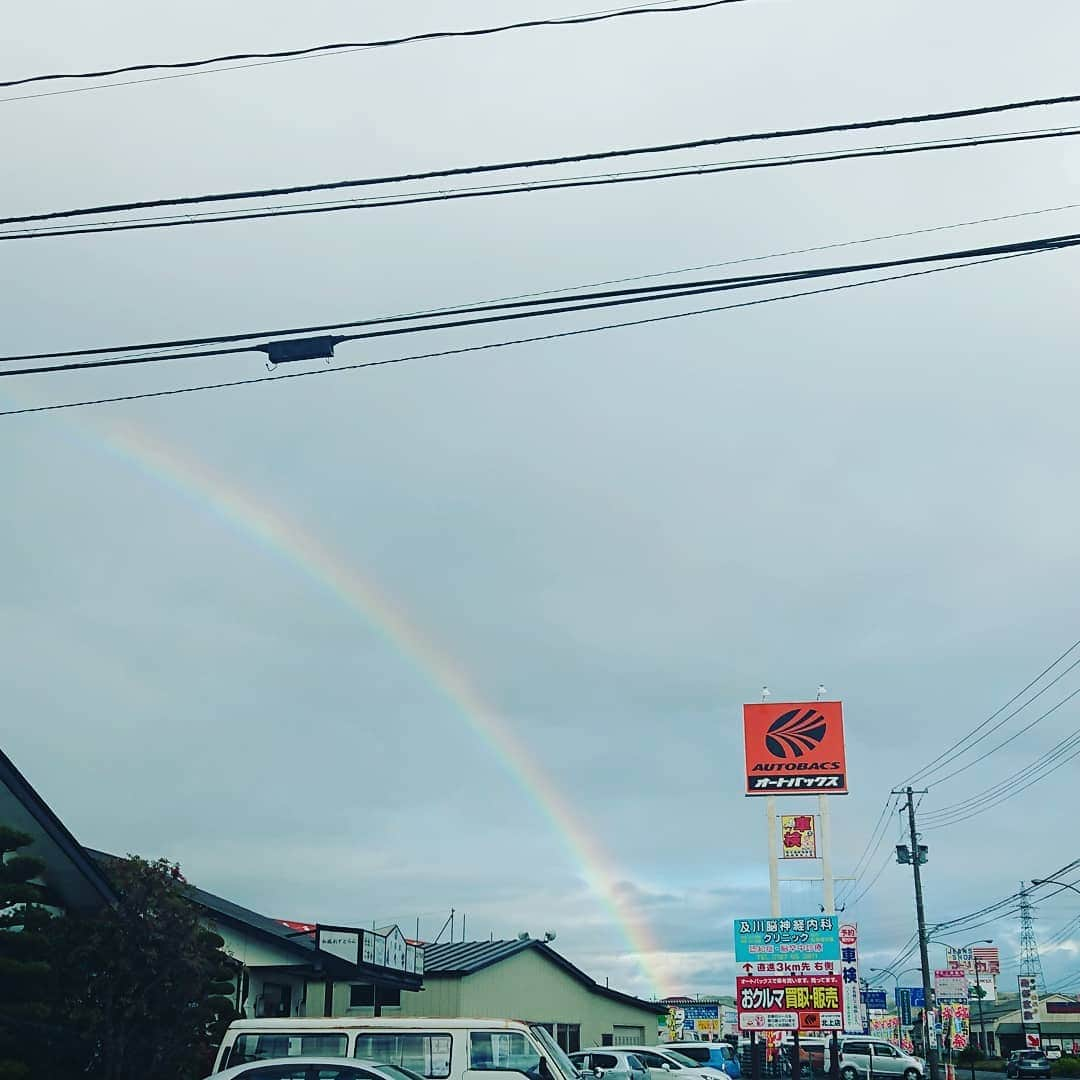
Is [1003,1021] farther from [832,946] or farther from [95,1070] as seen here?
[95,1070]

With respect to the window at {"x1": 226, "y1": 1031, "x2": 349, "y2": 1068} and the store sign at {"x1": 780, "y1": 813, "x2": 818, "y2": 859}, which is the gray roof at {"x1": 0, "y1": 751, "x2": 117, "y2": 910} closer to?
the window at {"x1": 226, "y1": 1031, "x2": 349, "y2": 1068}

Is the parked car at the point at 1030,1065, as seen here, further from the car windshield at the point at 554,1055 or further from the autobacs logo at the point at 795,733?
the car windshield at the point at 554,1055

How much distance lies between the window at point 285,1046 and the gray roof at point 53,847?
15.0ft

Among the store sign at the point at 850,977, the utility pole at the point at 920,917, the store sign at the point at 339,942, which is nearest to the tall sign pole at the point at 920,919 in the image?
the utility pole at the point at 920,917

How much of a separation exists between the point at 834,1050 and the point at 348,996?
15.0 metres

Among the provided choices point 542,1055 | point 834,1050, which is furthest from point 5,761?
point 834,1050

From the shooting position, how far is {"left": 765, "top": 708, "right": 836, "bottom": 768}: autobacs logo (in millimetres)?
45250

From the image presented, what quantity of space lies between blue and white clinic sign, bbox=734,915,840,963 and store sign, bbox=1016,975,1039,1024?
75.2 meters

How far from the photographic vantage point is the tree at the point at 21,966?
53.0 ft

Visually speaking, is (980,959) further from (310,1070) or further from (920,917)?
(310,1070)

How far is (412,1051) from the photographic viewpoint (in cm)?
1512

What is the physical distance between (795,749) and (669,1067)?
16.9 m

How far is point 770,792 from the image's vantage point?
44.5 meters

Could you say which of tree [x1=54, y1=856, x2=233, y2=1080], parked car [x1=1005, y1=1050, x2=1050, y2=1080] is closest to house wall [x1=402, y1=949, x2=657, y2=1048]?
tree [x1=54, y1=856, x2=233, y2=1080]
